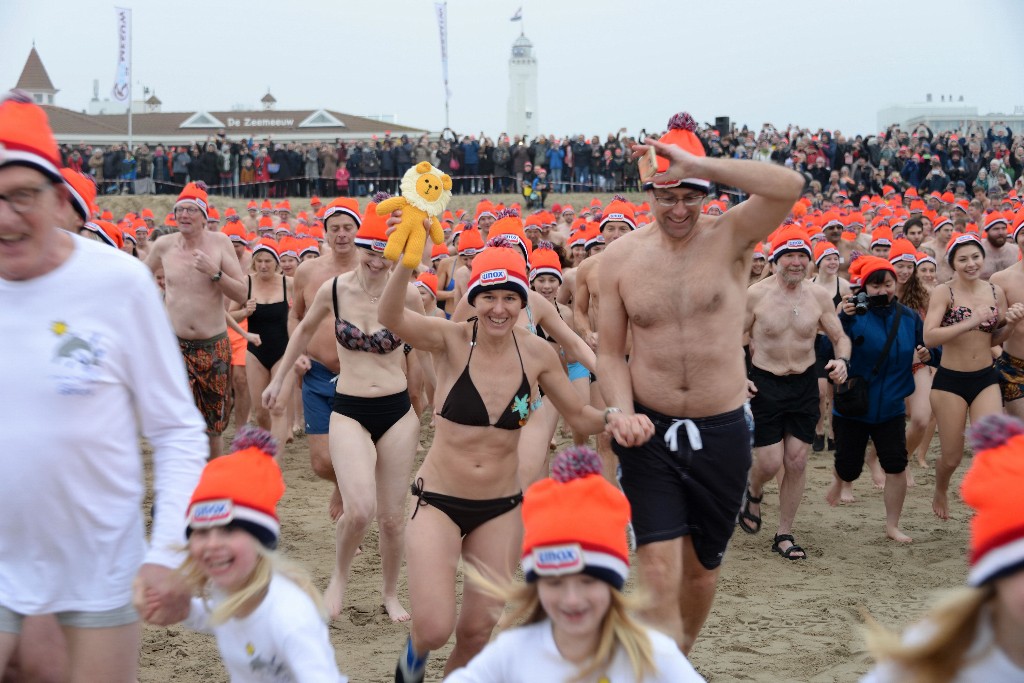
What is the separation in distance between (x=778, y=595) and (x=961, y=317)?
3.02 metres

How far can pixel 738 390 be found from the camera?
520 centimetres

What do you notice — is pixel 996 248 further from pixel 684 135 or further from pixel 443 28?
pixel 443 28

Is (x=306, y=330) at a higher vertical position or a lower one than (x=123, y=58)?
lower

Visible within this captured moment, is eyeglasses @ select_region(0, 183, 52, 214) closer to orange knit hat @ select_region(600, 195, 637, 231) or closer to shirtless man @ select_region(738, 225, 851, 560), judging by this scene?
shirtless man @ select_region(738, 225, 851, 560)

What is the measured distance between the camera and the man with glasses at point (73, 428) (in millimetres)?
3225

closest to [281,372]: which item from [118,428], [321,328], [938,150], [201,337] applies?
[321,328]

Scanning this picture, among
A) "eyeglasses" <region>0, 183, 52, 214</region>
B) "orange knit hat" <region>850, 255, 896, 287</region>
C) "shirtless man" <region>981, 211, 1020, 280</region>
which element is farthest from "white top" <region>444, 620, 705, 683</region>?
"shirtless man" <region>981, 211, 1020, 280</region>

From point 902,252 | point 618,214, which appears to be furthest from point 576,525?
point 618,214

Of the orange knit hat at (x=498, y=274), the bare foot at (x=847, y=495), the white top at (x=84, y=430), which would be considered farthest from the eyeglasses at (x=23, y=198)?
the bare foot at (x=847, y=495)

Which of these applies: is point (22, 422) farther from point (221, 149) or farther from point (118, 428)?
point (221, 149)

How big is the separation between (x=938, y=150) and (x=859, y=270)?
73.8ft

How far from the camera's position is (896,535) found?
8.84m

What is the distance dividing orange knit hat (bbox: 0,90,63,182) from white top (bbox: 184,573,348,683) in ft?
4.80

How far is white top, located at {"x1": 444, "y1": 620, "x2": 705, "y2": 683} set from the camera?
3.11m
